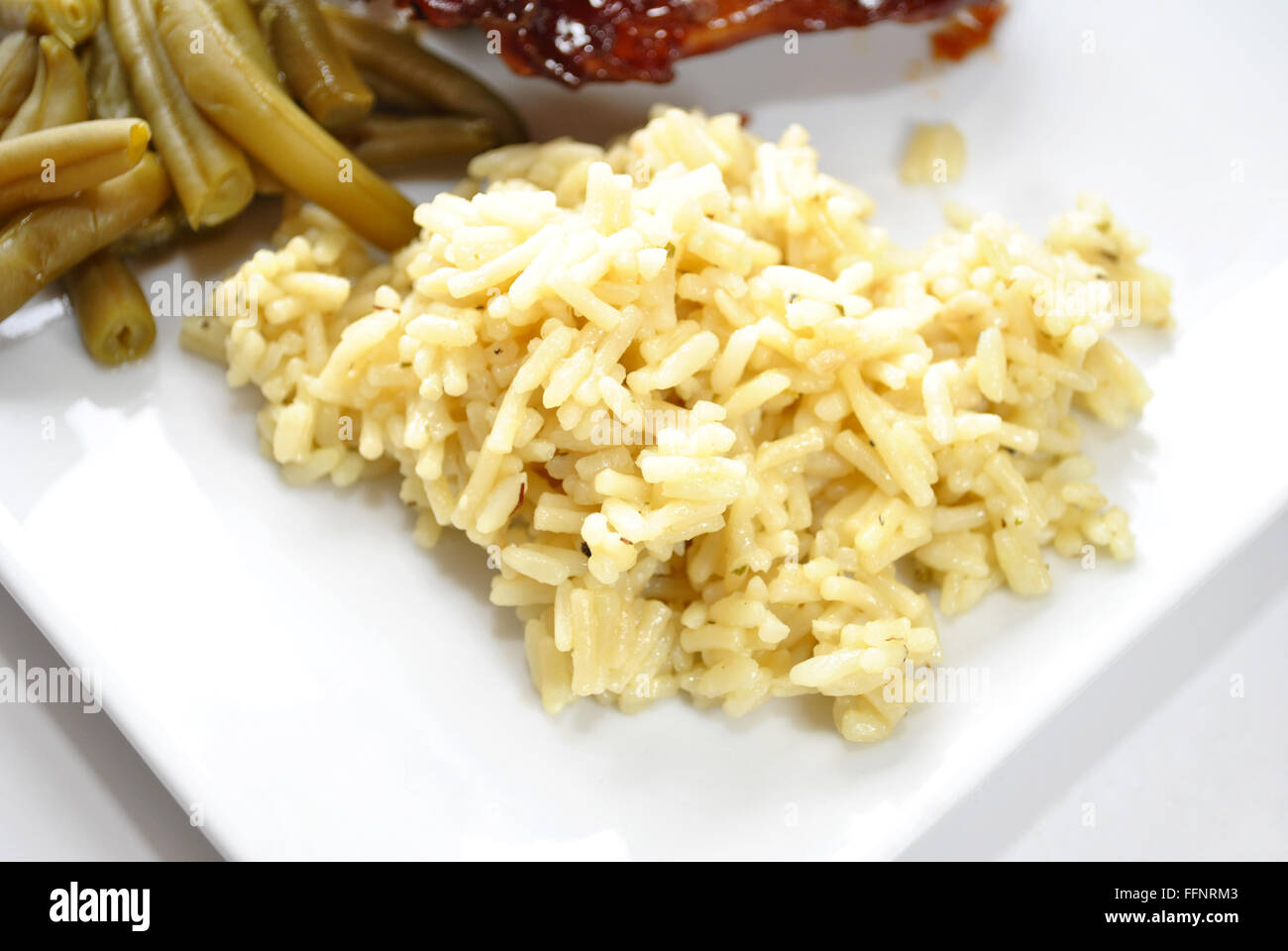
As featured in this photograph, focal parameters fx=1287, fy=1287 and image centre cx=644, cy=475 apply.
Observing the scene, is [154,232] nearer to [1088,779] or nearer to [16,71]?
[16,71]

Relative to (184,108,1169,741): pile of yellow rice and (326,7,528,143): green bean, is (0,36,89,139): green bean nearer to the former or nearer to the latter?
(184,108,1169,741): pile of yellow rice

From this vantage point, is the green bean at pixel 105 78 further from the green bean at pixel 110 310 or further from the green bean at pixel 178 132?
the green bean at pixel 110 310

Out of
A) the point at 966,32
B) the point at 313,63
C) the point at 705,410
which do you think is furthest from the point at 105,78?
the point at 966,32

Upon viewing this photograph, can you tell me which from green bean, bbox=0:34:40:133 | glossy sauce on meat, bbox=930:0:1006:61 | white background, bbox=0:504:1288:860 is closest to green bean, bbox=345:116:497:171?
green bean, bbox=0:34:40:133

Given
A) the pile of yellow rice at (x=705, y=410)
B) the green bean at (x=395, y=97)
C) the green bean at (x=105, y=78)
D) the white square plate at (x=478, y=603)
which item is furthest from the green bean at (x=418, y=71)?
the green bean at (x=105, y=78)

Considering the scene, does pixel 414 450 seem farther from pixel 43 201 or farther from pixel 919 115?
pixel 919 115
